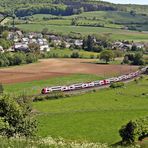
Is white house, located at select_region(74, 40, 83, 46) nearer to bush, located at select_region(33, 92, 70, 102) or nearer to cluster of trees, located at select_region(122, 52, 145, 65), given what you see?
cluster of trees, located at select_region(122, 52, 145, 65)

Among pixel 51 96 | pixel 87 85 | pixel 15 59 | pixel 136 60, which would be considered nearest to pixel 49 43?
pixel 136 60

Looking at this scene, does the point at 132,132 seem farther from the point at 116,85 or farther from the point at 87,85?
the point at 116,85

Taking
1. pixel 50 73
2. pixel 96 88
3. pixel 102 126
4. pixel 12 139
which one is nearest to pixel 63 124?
pixel 102 126

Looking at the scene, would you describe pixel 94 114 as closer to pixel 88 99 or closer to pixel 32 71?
pixel 88 99

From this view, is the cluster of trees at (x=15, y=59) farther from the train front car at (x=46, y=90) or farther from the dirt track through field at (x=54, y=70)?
the train front car at (x=46, y=90)

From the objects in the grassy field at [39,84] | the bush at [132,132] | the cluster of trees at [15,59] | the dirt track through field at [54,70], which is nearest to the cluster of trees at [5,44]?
the cluster of trees at [15,59]
